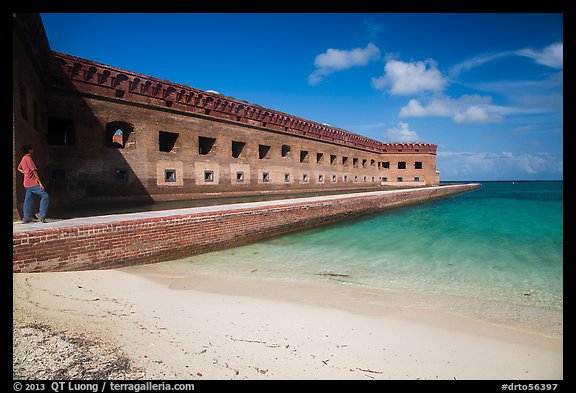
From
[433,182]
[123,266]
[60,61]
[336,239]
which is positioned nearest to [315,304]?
[123,266]

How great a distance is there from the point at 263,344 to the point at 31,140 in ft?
26.6

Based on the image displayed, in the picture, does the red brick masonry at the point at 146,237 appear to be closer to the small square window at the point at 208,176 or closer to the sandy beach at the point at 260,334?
the sandy beach at the point at 260,334

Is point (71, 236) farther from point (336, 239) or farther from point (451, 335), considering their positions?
point (336, 239)

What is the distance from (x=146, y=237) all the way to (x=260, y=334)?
4.31 m

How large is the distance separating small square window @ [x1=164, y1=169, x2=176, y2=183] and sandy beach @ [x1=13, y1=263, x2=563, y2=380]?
8.67 meters


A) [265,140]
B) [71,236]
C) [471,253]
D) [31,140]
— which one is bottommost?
[471,253]

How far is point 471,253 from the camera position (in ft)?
30.7

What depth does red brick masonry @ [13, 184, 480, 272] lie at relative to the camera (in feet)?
16.4

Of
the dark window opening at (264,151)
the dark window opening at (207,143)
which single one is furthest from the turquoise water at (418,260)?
the dark window opening at (264,151)

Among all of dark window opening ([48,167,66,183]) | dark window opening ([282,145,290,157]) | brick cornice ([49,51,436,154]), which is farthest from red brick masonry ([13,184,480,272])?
dark window opening ([282,145,290,157])

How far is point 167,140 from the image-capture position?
49.9ft

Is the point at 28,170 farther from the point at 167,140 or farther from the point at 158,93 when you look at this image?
the point at 167,140

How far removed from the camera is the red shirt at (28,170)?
19.7ft

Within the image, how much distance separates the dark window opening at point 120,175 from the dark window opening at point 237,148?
6747 mm
